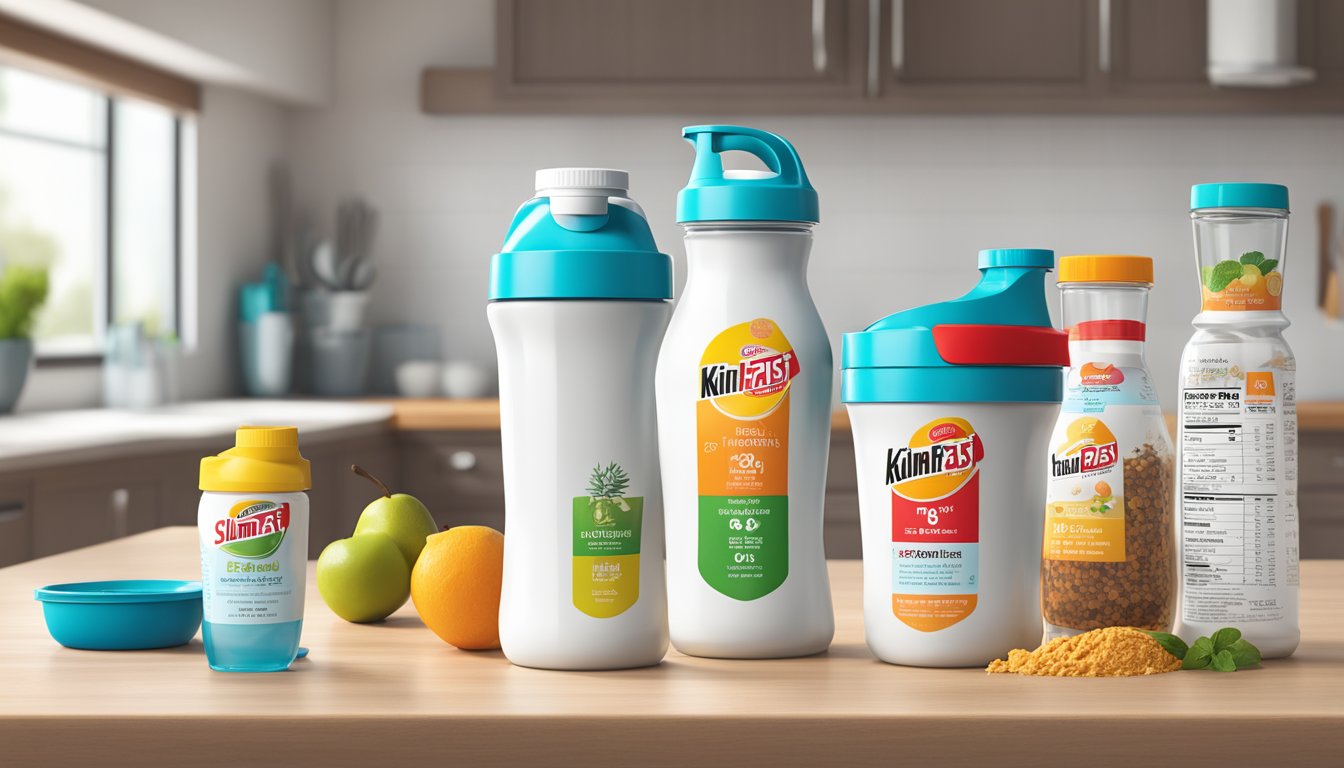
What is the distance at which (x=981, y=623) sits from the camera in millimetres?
749

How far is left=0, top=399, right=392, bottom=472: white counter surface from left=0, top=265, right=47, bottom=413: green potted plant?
0.23 ft

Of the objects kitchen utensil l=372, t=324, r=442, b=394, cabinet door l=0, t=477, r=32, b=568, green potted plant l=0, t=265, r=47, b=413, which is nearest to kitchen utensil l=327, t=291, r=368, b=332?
kitchen utensil l=372, t=324, r=442, b=394

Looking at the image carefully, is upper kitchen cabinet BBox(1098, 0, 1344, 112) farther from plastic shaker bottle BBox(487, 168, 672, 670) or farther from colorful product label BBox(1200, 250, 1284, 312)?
plastic shaker bottle BBox(487, 168, 672, 670)

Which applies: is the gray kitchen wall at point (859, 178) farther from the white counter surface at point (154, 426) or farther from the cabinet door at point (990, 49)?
the white counter surface at point (154, 426)

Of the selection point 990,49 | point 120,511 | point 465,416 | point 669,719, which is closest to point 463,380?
point 465,416

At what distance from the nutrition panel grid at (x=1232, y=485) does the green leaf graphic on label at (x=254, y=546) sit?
50 cm

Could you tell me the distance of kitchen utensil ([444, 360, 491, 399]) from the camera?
3855 mm

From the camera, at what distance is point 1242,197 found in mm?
788

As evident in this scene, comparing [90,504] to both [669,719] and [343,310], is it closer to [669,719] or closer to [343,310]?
[343,310]

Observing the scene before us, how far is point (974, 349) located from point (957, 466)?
6 centimetres

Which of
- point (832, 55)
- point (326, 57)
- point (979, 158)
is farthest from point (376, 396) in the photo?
point (979, 158)

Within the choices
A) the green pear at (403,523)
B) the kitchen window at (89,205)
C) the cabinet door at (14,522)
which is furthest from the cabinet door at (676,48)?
the green pear at (403,523)

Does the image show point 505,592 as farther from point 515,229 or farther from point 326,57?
point 326,57

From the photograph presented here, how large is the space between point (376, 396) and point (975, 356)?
3445 millimetres
